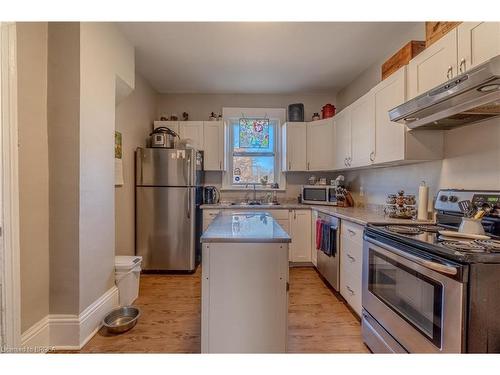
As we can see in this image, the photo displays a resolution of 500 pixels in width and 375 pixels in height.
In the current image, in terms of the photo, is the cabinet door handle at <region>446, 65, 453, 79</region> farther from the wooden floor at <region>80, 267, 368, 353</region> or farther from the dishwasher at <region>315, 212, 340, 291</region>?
the wooden floor at <region>80, 267, 368, 353</region>

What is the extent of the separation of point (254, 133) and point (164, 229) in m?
2.20

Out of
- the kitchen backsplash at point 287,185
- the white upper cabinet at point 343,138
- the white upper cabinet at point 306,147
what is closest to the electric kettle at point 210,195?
the kitchen backsplash at point 287,185

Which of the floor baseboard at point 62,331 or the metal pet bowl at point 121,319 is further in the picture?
the metal pet bowl at point 121,319

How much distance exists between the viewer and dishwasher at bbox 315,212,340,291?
2.68 metres

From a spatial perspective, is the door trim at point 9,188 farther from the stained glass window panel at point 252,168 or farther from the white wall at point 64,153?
the stained glass window panel at point 252,168

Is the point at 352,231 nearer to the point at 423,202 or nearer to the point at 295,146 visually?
the point at 423,202

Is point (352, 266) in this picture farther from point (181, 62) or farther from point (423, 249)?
point (181, 62)

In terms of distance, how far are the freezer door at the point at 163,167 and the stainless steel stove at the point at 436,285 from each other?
2378 millimetres

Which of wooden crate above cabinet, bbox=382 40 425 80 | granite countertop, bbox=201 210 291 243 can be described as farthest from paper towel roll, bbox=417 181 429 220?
granite countertop, bbox=201 210 291 243

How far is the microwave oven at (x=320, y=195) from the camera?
11.9 feet

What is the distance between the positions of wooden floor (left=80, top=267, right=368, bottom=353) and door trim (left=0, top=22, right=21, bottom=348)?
1.94 feet

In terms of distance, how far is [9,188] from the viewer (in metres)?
1.48

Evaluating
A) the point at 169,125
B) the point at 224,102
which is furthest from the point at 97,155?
the point at 224,102
